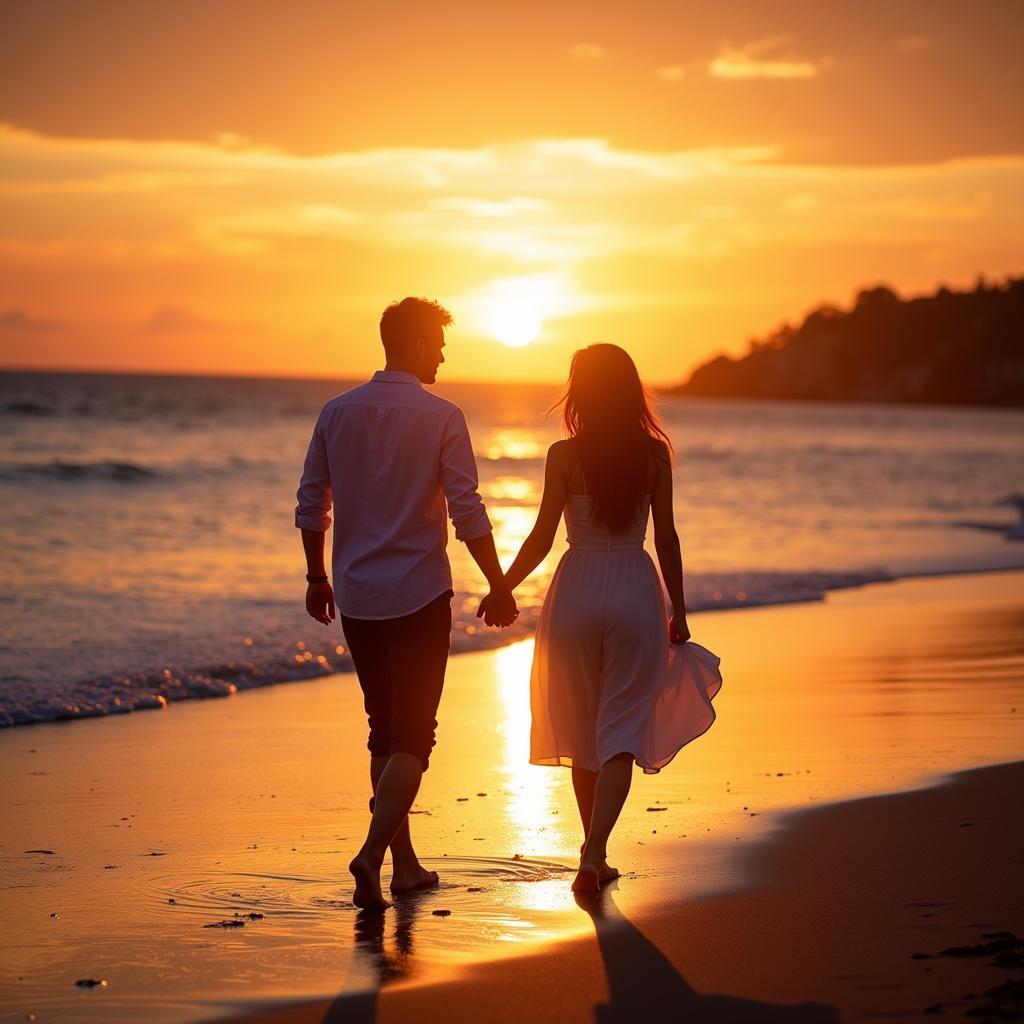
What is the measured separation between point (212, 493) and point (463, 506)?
2477 cm

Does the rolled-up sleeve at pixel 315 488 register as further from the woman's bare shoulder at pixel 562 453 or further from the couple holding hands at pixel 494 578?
the woman's bare shoulder at pixel 562 453

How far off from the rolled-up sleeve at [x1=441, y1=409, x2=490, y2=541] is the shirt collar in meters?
0.21

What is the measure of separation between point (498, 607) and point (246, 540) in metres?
15.0

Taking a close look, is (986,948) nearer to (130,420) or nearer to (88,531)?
(88,531)

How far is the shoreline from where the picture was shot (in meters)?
3.55

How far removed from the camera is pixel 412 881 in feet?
15.6

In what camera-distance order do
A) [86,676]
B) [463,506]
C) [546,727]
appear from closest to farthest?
[463,506] < [546,727] < [86,676]

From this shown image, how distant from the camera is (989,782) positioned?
20.3ft

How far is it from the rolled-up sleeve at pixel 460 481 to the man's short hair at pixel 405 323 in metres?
0.33

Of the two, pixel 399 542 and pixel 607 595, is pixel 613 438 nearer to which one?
pixel 607 595

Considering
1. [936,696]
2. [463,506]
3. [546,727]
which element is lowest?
A: [936,696]

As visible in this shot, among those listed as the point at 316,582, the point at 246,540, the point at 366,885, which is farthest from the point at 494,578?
the point at 246,540

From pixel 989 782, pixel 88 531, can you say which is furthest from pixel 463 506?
pixel 88 531

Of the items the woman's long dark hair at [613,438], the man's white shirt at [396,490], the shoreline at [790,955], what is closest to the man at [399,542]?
the man's white shirt at [396,490]
